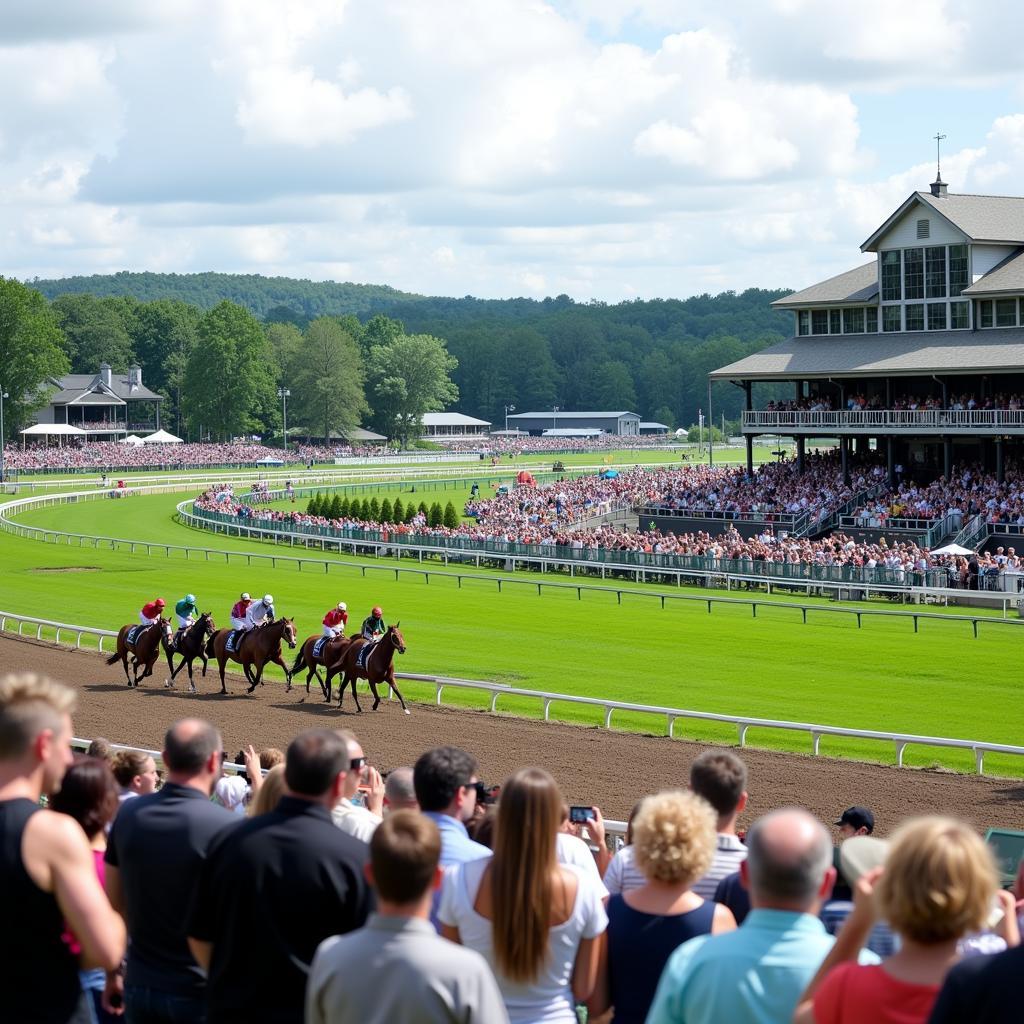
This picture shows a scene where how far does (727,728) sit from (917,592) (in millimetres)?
12815

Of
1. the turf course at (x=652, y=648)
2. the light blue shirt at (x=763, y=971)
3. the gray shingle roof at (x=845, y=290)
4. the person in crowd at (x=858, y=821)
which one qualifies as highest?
the gray shingle roof at (x=845, y=290)

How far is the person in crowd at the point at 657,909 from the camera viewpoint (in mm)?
4238

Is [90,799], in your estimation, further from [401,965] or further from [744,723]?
[744,723]

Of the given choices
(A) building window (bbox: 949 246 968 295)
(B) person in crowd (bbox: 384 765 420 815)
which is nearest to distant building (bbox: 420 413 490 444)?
(A) building window (bbox: 949 246 968 295)

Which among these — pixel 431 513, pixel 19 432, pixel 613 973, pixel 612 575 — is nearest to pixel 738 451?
pixel 19 432

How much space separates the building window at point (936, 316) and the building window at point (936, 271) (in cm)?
24

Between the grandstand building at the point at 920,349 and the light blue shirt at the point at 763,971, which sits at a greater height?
the grandstand building at the point at 920,349

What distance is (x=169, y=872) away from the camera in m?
4.72

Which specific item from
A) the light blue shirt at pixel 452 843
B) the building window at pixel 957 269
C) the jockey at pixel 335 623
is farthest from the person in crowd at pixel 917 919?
the building window at pixel 957 269

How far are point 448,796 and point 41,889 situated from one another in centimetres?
146

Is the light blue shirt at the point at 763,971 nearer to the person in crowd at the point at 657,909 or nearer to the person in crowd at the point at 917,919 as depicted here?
the person in crowd at the point at 917,919

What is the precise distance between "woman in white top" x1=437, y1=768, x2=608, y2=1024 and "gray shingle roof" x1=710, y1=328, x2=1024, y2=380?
35.7m

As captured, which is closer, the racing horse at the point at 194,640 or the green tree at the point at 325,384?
the racing horse at the point at 194,640

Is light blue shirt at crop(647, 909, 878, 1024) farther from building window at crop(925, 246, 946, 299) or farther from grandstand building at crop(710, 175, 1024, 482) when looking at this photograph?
building window at crop(925, 246, 946, 299)
